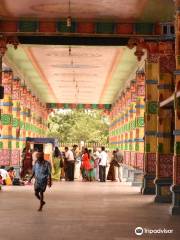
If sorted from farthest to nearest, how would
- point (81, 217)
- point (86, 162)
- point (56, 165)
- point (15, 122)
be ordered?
point (86, 162), point (56, 165), point (15, 122), point (81, 217)

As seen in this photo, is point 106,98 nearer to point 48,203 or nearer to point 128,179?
point 128,179

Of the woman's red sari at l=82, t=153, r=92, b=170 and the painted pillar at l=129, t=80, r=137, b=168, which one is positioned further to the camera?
the painted pillar at l=129, t=80, r=137, b=168

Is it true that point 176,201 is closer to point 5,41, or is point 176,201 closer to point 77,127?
point 5,41

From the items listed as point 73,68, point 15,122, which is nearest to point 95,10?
point 73,68

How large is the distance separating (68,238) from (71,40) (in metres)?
9.59

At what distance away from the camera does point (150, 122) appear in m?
19.1

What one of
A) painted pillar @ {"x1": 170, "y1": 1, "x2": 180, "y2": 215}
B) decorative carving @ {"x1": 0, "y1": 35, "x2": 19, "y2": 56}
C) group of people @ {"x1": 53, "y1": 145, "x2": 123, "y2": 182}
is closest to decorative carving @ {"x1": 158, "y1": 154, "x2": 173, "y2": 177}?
painted pillar @ {"x1": 170, "y1": 1, "x2": 180, "y2": 215}

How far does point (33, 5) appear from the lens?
53.8 ft

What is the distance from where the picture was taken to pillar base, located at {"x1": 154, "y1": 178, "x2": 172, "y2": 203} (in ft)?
54.6

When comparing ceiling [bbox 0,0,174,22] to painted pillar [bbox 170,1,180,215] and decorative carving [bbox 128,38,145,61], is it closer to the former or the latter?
decorative carving [bbox 128,38,145,61]

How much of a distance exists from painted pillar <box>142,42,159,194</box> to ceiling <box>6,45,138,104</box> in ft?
8.47

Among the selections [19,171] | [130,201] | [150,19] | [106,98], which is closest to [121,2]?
[150,19]

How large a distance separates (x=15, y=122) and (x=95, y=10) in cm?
1078

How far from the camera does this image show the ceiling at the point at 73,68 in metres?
23.0
